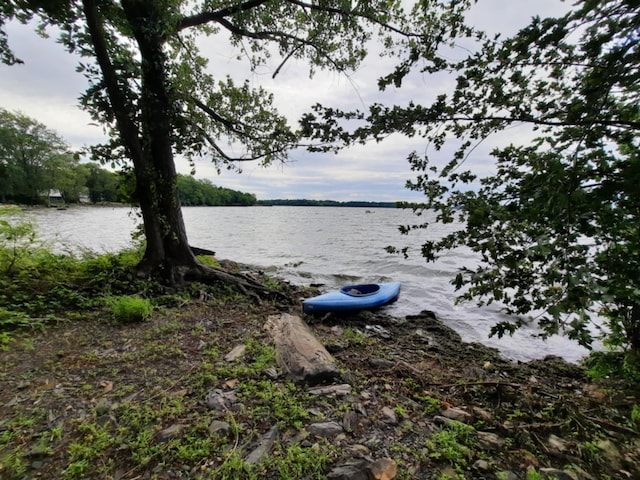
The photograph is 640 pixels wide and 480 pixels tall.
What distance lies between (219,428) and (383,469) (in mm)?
1362

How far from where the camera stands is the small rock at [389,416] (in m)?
2.64

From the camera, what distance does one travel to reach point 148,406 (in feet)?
8.71

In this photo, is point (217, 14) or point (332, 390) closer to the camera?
point (332, 390)

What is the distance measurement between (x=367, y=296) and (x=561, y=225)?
6.66 metres

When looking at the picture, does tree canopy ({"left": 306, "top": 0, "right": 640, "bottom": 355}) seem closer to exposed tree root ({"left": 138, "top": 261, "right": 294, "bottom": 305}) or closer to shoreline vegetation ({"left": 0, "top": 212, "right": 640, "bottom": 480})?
shoreline vegetation ({"left": 0, "top": 212, "right": 640, "bottom": 480})

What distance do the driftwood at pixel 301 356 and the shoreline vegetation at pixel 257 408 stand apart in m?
0.11

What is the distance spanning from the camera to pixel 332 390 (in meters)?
3.03

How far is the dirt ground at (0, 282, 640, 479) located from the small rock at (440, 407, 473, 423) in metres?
0.02

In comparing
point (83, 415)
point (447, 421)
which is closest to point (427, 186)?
point (447, 421)

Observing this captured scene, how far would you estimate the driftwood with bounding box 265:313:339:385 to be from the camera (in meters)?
3.23

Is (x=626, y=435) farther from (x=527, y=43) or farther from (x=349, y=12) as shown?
(x=349, y=12)

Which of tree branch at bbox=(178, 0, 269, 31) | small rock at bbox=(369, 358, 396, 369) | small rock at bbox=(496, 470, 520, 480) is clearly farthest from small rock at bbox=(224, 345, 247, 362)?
tree branch at bbox=(178, 0, 269, 31)

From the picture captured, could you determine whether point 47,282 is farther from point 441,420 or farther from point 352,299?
point 441,420

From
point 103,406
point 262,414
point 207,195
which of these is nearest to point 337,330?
point 262,414
